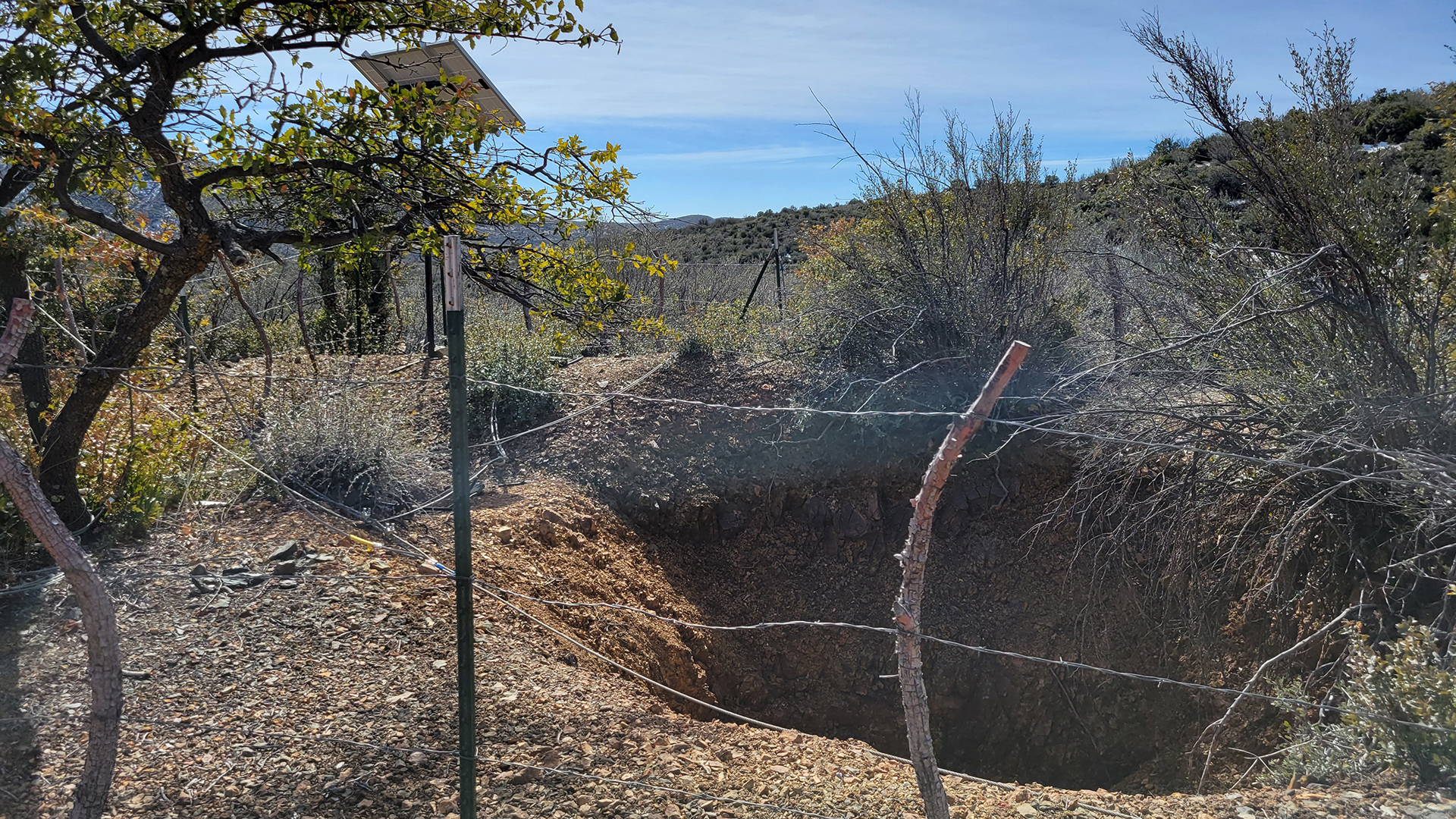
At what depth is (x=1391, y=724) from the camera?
3.29 metres

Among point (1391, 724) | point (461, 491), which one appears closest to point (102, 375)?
point (461, 491)

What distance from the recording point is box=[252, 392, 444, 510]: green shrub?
5.22 meters

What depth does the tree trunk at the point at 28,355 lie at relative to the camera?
419 cm

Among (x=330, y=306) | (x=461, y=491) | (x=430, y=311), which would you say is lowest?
(x=461, y=491)

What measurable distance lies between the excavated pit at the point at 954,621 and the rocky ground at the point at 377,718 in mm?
1671

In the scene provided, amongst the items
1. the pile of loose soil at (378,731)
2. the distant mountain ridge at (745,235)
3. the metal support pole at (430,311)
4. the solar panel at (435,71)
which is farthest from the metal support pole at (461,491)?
the distant mountain ridge at (745,235)

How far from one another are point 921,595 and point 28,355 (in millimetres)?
4880

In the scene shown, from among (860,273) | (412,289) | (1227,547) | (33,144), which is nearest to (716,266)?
(412,289)

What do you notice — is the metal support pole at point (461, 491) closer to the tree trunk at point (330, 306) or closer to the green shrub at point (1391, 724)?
the green shrub at point (1391, 724)

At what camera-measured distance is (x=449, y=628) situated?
405 centimetres

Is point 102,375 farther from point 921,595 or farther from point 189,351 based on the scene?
point 921,595

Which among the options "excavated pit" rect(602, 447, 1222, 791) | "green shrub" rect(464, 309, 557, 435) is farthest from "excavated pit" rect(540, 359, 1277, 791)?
"green shrub" rect(464, 309, 557, 435)

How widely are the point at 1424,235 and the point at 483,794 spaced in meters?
A: 5.71

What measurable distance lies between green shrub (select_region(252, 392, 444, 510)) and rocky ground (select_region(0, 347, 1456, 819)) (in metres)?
0.42
